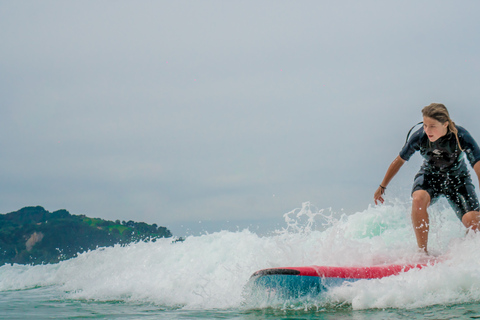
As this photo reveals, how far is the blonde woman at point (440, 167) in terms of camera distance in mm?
4889

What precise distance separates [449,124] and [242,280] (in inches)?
118

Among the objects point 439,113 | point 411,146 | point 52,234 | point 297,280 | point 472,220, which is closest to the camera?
point 297,280

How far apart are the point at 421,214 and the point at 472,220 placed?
27.1 inches

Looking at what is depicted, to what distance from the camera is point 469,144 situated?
16.4 ft

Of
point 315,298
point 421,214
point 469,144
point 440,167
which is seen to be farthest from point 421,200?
point 315,298

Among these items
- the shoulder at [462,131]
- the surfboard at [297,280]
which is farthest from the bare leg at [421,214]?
the surfboard at [297,280]

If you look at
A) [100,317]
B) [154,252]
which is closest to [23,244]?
[154,252]

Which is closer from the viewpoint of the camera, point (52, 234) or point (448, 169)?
point (448, 169)

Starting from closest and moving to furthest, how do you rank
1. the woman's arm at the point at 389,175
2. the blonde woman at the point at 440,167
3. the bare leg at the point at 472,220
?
the blonde woman at the point at 440,167 < the bare leg at the point at 472,220 < the woman's arm at the point at 389,175

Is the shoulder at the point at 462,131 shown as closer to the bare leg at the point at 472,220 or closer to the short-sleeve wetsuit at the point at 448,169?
the short-sleeve wetsuit at the point at 448,169

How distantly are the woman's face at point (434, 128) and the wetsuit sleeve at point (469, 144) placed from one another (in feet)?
0.70

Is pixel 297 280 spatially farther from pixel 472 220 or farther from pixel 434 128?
pixel 472 220

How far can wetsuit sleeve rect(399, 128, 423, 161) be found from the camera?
17.2 feet

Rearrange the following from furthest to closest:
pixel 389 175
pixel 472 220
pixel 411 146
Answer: pixel 389 175
pixel 411 146
pixel 472 220
